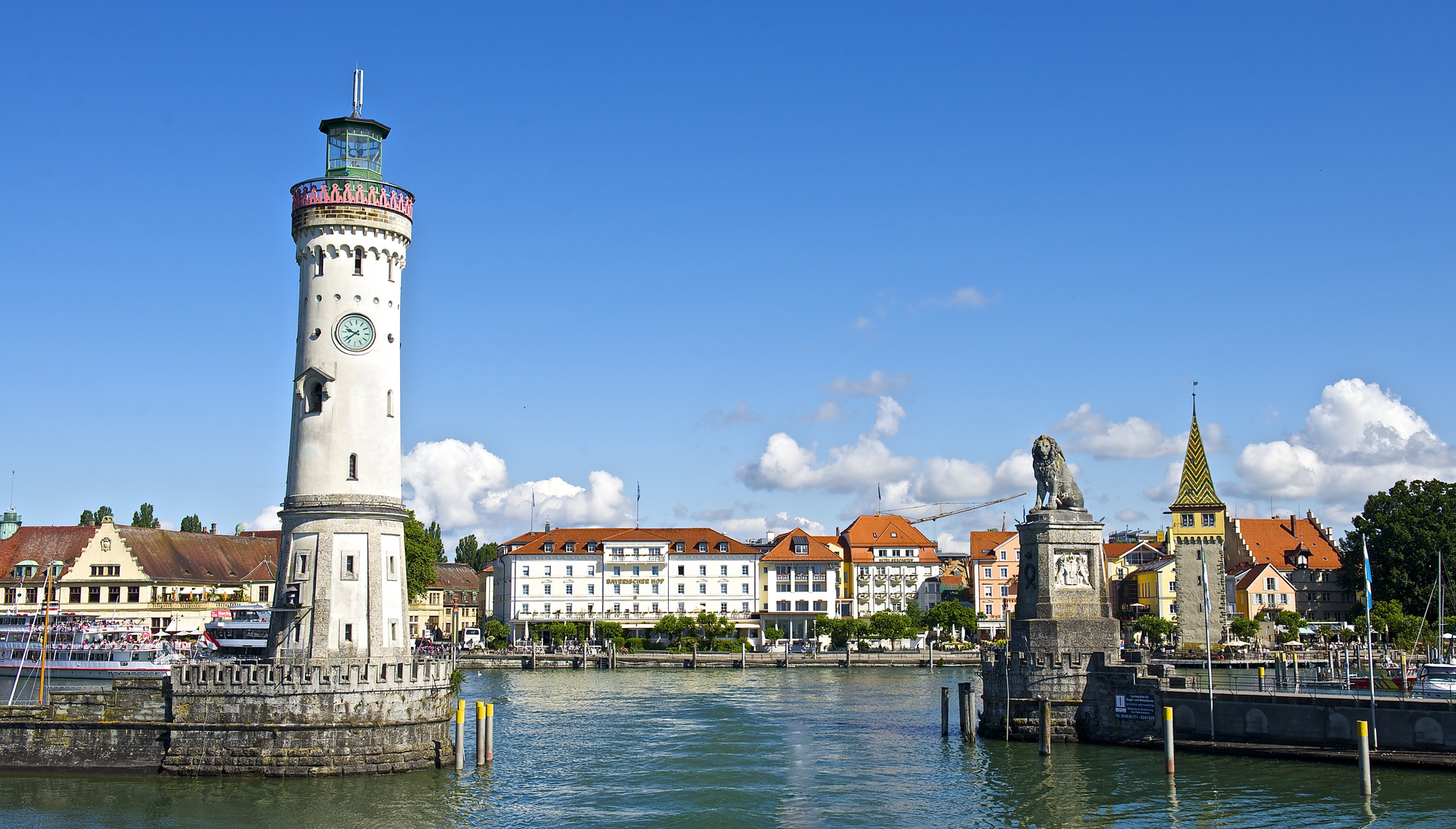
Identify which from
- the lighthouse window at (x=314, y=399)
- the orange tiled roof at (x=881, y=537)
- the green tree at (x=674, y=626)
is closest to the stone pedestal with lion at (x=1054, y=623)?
the lighthouse window at (x=314, y=399)

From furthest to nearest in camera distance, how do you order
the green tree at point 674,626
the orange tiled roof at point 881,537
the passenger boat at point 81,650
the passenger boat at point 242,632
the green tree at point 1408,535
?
the orange tiled roof at point 881,537 → the green tree at point 674,626 → the green tree at point 1408,535 → the passenger boat at point 242,632 → the passenger boat at point 81,650

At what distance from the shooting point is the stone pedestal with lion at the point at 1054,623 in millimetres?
54250

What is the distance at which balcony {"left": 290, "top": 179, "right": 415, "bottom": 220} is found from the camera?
48812 millimetres

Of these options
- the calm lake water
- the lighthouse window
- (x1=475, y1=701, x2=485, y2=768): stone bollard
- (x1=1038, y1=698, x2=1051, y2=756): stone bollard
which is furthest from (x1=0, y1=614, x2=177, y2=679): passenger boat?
(x1=1038, y1=698, x2=1051, y2=756): stone bollard

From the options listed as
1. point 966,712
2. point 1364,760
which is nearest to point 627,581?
point 966,712

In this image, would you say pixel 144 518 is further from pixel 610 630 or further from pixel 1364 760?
pixel 1364 760

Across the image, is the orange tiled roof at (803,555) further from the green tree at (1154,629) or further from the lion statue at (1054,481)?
the lion statue at (1054,481)

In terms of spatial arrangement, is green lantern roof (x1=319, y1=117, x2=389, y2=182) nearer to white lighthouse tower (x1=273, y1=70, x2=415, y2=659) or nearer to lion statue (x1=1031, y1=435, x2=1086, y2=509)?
white lighthouse tower (x1=273, y1=70, x2=415, y2=659)

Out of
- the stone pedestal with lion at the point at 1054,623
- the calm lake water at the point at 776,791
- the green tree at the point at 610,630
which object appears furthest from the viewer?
the green tree at the point at 610,630

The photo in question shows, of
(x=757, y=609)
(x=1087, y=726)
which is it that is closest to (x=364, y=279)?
(x=1087, y=726)

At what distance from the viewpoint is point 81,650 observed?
274 feet

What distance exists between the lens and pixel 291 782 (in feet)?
142

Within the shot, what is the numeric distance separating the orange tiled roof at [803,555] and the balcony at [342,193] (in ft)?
318

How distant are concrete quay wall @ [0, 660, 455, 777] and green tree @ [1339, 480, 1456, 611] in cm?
9464
